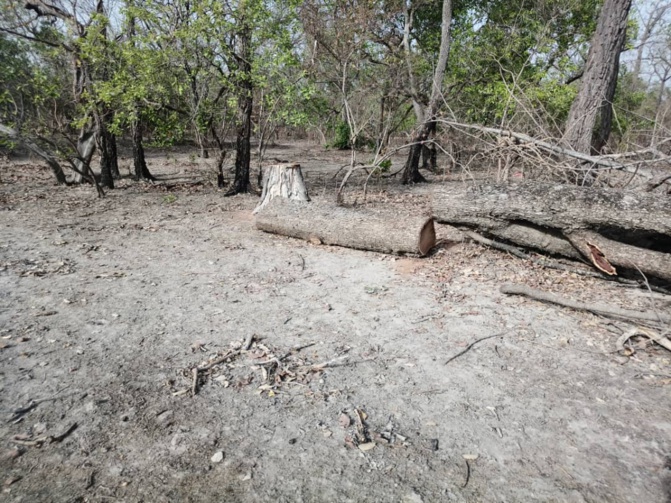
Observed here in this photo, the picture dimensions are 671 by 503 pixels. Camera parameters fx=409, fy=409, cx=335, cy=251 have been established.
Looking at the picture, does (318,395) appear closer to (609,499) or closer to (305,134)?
(609,499)

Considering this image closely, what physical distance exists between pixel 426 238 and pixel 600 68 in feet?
14.1

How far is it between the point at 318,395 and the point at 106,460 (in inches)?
46.3

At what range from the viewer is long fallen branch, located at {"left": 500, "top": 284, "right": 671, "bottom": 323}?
10.8ft

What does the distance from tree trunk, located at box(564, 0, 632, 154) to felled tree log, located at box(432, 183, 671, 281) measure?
2596mm

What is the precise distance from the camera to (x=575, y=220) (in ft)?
13.7

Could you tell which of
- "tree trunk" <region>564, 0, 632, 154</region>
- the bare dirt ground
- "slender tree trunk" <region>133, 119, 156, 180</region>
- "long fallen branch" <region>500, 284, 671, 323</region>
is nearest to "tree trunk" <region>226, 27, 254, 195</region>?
"slender tree trunk" <region>133, 119, 156, 180</region>

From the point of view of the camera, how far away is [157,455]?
6.83 feet

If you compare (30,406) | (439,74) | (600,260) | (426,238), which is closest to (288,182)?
(426,238)

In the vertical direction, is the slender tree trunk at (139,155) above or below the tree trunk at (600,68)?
below

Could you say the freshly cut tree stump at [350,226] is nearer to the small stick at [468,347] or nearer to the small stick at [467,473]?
the small stick at [468,347]

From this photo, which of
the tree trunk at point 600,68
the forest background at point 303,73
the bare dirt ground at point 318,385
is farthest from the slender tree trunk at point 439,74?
the bare dirt ground at point 318,385

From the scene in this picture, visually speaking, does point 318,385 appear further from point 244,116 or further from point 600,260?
point 244,116

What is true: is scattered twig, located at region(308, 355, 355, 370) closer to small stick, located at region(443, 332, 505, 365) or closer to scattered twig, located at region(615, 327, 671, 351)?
small stick, located at region(443, 332, 505, 365)

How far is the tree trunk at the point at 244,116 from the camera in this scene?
756 centimetres
